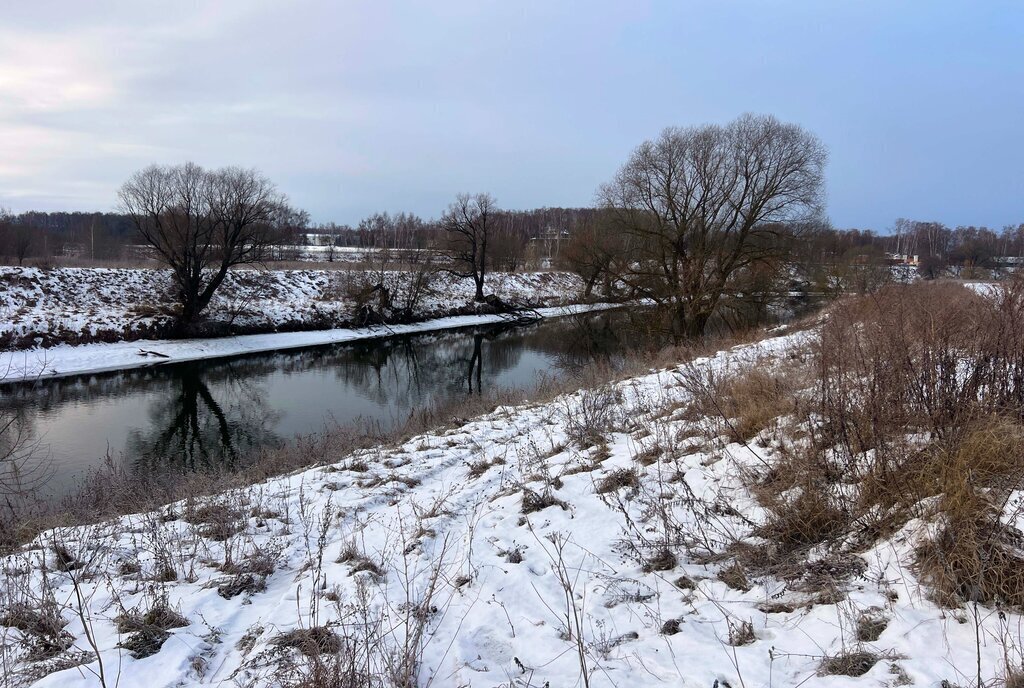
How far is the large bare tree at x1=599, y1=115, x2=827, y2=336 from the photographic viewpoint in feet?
78.4

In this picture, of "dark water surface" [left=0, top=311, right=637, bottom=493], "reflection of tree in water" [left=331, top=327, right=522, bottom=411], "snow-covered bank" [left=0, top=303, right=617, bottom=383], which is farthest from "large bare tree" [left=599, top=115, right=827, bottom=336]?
"snow-covered bank" [left=0, top=303, right=617, bottom=383]

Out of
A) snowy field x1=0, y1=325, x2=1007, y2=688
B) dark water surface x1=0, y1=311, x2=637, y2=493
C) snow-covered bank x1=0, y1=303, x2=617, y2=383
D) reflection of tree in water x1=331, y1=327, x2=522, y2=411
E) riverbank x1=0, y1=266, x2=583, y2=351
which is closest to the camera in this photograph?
snowy field x1=0, y1=325, x2=1007, y2=688

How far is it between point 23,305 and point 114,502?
2380 centimetres

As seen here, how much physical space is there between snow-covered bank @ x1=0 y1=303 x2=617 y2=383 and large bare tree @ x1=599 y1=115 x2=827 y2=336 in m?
15.7

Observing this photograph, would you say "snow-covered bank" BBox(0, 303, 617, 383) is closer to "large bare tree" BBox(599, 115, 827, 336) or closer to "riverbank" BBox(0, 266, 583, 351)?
"riverbank" BBox(0, 266, 583, 351)

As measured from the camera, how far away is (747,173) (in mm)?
24078

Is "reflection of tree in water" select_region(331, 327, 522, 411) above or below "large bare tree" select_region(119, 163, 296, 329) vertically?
below

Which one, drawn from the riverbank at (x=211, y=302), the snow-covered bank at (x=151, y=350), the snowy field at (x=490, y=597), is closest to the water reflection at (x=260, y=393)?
the snow-covered bank at (x=151, y=350)

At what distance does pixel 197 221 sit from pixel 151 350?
627 cm

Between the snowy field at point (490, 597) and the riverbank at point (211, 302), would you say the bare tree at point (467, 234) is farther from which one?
the snowy field at point (490, 597)

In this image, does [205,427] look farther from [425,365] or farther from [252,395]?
[425,365]

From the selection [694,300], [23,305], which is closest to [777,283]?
[694,300]

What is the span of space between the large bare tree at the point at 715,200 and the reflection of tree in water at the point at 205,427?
16.7 meters

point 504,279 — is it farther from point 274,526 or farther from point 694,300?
point 274,526
